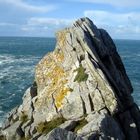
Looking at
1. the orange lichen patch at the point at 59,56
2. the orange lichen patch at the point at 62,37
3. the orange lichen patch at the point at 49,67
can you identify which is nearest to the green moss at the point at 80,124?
the orange lichen patch at the point at 49,67

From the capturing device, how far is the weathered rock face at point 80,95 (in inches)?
1421

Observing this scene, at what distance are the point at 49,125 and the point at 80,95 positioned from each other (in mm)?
3945

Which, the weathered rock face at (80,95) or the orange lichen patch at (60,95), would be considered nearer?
the weathered rock face at (80,95)

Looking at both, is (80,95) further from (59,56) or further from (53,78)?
(59,56)

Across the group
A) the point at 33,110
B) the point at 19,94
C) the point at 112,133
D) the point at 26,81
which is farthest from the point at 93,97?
the point at 26,81

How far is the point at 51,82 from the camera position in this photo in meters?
43.0

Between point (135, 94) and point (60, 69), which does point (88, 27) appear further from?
point (135, 94)

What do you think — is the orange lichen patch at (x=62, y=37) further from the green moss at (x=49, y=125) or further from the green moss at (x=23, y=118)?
the green moss at (x=49, y=125)

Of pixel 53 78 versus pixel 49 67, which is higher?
pixel 49 67

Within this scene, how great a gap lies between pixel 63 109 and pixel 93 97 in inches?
127

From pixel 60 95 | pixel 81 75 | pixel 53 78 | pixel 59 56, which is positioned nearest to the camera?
pixel 81 75

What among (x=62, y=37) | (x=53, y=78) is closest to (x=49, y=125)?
(x=53, y=78)

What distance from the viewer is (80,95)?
38.3m

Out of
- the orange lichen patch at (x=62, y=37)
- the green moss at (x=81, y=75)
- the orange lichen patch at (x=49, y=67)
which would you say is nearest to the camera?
the green moss at (x=81, y=75)
